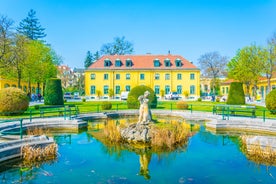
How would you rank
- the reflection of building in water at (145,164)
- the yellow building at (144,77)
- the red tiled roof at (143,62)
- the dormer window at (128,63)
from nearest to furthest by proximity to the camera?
1. the reflection of building in water at (145,164)
2. the yellow building at (144,77)
3. the red tiled roof at (143,62)
4. the dormer window at (128,63)

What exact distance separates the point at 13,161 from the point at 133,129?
510 cm

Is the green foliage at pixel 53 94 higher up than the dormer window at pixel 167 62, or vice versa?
the dormer window at pixel 167 62

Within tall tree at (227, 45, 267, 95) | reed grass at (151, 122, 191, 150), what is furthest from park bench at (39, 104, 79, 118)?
tall tree at (227, 45, 267, 95)

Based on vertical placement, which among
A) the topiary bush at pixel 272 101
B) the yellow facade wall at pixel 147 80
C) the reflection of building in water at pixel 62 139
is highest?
the yellow facade wall at pixel 147 80

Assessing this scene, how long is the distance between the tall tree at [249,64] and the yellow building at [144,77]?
26.6 feet

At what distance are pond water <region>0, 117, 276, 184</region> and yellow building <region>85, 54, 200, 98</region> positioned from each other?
34.2 metres

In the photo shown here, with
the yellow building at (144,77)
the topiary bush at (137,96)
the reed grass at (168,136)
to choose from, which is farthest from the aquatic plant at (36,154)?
the yellow building at (144,77)

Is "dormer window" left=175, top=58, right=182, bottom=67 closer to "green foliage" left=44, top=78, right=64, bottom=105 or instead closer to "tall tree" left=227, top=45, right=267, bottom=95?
"tall tree" left=227, top=45, right=267, bottom=95

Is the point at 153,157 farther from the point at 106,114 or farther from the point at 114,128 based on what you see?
the point at 106,114

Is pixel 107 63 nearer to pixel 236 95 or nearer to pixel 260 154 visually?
pixel 236 95

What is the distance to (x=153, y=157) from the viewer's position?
8.65 metres

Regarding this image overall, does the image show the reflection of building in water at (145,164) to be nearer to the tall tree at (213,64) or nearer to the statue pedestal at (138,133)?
the statue pedestal at (138,133)

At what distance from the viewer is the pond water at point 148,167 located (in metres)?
6.71

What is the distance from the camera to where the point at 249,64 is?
135 feet
